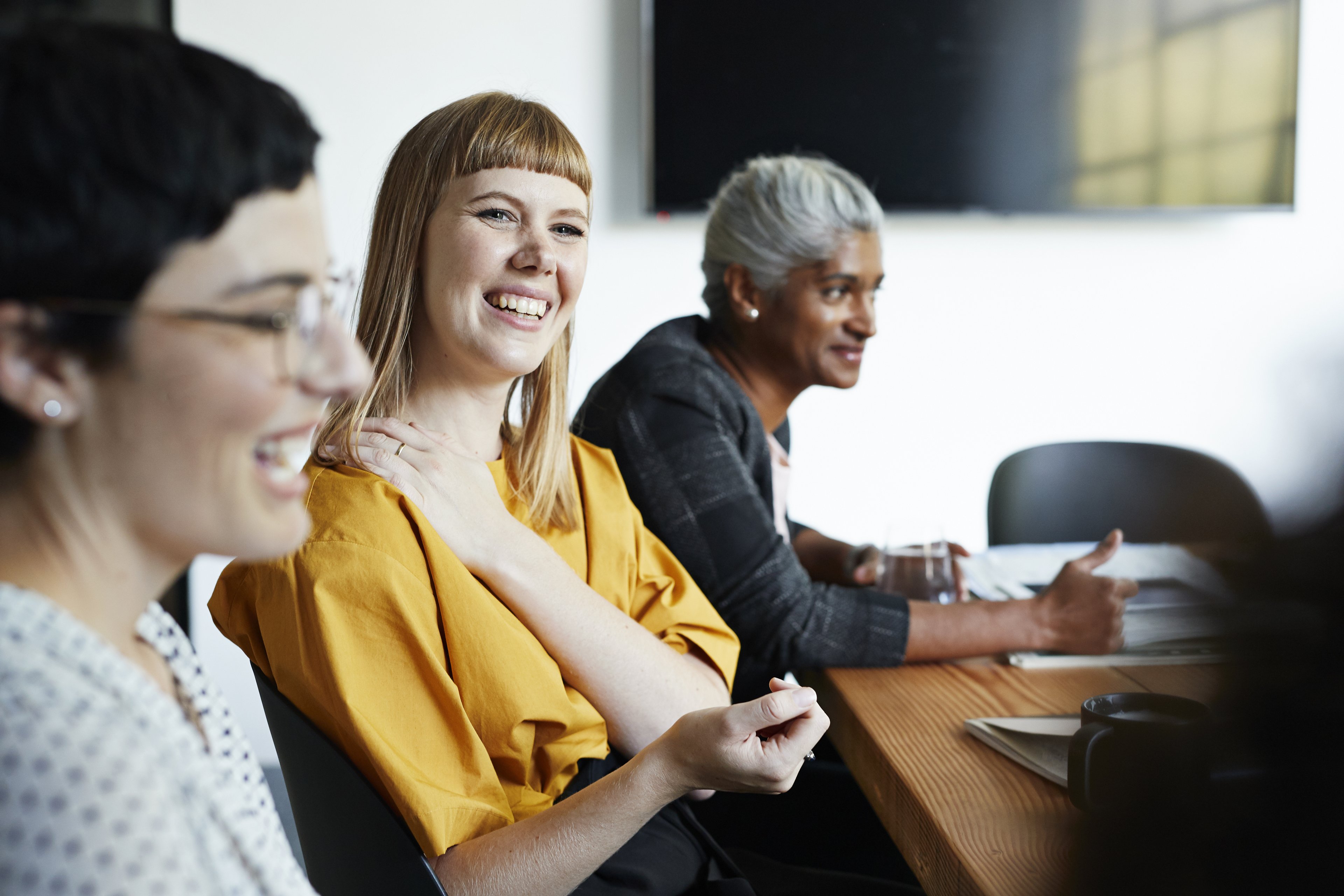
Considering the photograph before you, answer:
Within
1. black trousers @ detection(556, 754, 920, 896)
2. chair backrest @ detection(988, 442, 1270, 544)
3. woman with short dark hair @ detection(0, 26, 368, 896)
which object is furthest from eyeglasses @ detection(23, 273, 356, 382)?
chair backrest @ detection(988, 442, 1270, 544)

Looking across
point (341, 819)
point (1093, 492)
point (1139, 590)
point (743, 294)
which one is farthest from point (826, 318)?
point (341, 819)

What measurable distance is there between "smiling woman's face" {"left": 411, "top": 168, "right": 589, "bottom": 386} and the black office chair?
41 cm

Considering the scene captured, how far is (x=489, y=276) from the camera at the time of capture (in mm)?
1154

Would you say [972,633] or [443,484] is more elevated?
[443,484]

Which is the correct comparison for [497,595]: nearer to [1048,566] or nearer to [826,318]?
[826,318]

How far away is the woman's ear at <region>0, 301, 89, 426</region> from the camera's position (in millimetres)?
498

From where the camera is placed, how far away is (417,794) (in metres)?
0.88

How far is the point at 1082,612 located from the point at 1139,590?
0.65ft

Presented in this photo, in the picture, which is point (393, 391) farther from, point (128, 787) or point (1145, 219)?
point (1145, 219)

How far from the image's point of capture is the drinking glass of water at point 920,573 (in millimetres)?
1481

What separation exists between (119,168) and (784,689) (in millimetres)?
642

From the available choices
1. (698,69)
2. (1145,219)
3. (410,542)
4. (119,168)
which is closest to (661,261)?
(698,69)

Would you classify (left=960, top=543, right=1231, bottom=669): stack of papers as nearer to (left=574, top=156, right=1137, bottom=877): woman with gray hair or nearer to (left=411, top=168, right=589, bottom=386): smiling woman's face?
(left=574, top=156, right=1137, bottom=877): woman with gray hair

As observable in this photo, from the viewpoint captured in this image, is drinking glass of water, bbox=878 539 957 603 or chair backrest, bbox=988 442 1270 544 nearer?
drinking glass of water, bbox=878 539 957 603
